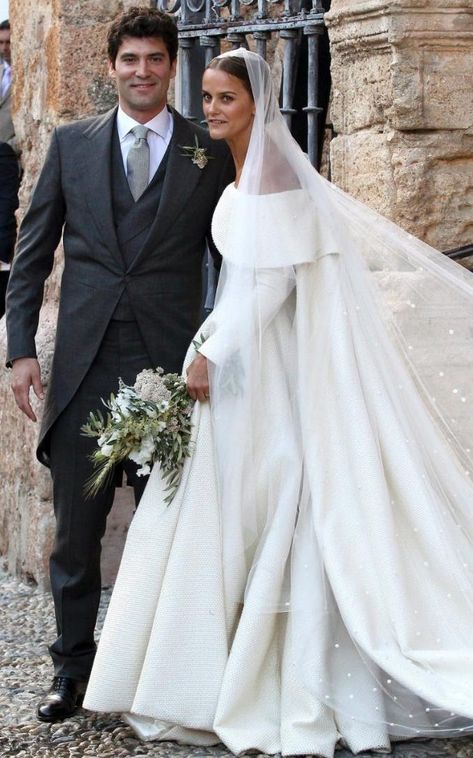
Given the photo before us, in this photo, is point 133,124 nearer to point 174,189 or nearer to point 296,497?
point 174,189

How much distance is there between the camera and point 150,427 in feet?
13.4

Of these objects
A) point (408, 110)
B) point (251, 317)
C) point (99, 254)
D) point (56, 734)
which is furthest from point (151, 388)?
point (408, 110)

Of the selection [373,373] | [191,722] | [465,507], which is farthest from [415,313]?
[191,722]

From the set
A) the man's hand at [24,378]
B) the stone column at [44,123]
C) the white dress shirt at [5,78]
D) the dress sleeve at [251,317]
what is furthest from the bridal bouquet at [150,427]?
the white dress shirt at [5,78]

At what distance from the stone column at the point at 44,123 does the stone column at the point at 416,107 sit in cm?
150

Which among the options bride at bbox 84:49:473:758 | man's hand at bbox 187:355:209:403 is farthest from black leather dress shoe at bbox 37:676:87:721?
man's hand at bbox 187:355:209:403

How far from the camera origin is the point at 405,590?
13.0 ft

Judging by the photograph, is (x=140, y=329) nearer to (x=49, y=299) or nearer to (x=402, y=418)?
(x=402, y=418)

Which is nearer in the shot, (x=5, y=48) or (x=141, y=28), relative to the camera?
(x=141, y=28)

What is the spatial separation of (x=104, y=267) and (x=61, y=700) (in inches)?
51.3

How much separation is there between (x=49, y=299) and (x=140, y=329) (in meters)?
1.99

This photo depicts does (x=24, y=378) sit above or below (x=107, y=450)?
above

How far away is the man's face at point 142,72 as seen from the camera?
433cm

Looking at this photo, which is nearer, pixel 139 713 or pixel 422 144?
pixel 139 713
